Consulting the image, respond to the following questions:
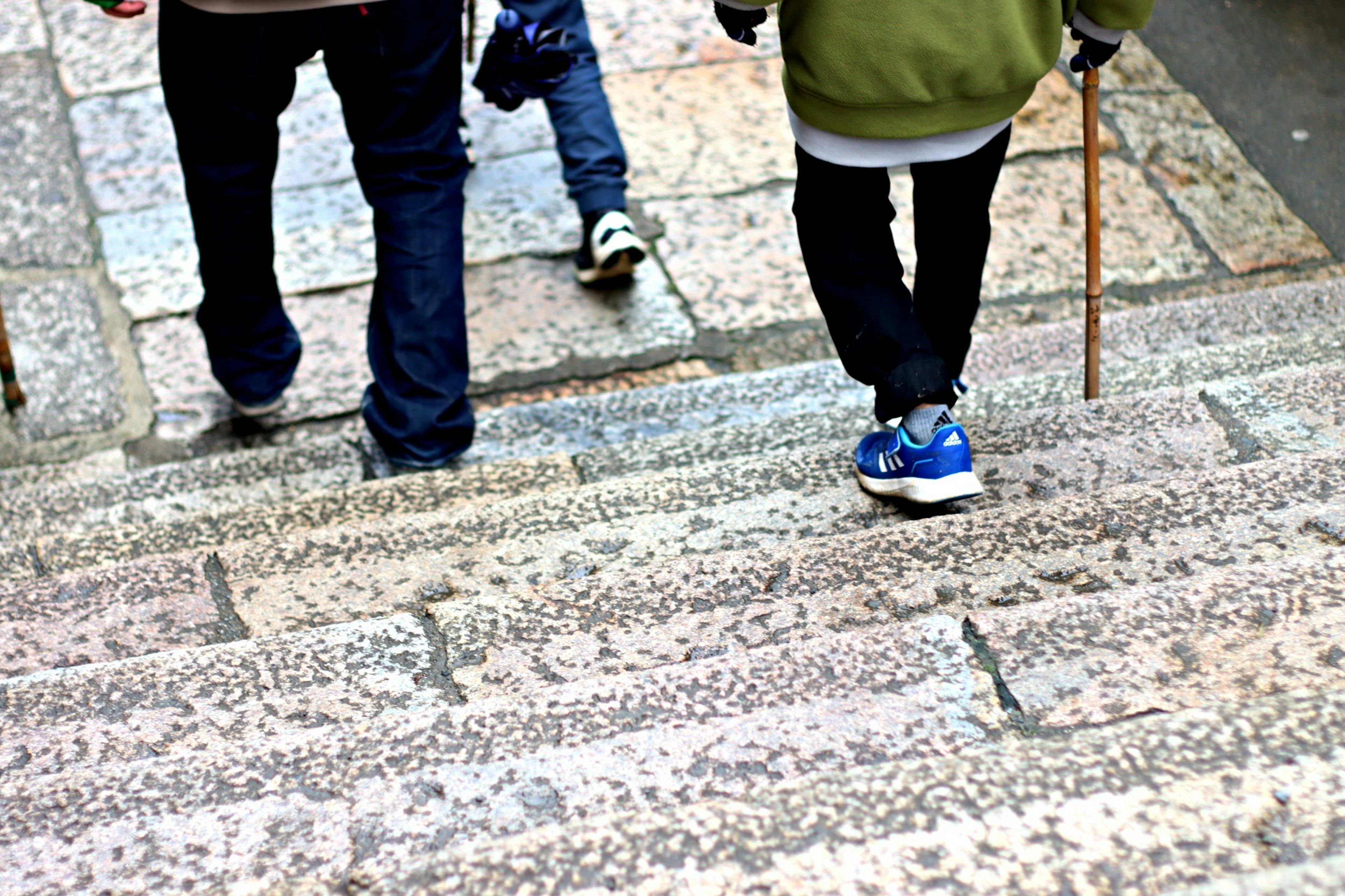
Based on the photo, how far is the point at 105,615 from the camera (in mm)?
1686

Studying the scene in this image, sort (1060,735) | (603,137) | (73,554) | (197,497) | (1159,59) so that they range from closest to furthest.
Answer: (1060,735) → (73,554) → (197,497) → (603,137) → (1159,59)

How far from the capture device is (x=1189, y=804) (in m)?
0.96

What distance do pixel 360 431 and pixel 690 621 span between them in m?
1.52

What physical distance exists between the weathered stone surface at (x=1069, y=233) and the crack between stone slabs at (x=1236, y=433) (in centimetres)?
116

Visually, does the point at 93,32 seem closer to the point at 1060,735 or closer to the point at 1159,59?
the point at 1159,59

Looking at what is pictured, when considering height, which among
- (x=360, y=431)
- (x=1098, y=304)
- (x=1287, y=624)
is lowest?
(x=360, y=431)

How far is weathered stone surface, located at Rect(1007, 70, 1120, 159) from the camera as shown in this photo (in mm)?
3590

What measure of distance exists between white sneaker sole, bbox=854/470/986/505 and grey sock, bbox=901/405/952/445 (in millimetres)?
61

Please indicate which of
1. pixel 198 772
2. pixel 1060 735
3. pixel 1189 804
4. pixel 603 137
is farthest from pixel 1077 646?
pixel 603 137

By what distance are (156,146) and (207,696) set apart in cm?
271

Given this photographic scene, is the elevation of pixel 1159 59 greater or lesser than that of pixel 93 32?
lesser

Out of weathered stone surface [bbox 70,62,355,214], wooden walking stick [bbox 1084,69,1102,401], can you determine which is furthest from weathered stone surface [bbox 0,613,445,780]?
weathered stone surface [bbox 70,62,355,214]

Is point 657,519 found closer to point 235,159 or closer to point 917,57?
point 917,57

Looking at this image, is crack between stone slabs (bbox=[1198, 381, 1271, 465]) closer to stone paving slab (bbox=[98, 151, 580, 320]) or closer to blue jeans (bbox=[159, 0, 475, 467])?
blue jeans (bbox=[159, 0, 475, 467])
